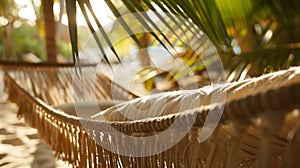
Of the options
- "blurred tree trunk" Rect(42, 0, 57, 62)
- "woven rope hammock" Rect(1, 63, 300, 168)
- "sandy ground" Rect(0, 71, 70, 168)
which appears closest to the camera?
"woven rope hammock" Rect(1, 63, 300, 168)

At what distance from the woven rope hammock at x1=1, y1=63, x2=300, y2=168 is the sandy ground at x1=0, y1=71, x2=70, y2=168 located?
16 cm

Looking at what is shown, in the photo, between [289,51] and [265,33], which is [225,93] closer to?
[289,51]

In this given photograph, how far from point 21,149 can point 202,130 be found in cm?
108

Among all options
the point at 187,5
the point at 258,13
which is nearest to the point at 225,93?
the point at 187,5

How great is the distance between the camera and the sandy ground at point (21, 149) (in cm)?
120

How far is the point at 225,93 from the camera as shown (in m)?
0.55

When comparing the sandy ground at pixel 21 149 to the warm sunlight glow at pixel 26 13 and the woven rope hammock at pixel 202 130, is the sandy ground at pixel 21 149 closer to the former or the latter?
the woven rope hammock at pixel 202 130

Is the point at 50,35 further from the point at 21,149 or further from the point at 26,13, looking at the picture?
the point at 26,13

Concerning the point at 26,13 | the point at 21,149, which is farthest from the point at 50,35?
the point at 26,13

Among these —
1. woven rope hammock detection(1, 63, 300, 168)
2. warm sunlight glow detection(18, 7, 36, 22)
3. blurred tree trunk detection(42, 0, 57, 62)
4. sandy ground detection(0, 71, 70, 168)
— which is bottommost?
sandy ground detection(0, 71, 70, 168)

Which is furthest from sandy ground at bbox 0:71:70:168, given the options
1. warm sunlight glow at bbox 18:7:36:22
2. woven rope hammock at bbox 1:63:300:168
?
warm sunlight glow at bbox 18:7:36:22

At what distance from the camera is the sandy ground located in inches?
47.3

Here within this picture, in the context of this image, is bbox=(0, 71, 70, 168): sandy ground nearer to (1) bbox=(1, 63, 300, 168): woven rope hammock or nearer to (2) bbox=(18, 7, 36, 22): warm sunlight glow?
(1) bbox=(1, 63, 300, 168): woven rope hammock

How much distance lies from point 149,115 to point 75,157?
25cm
